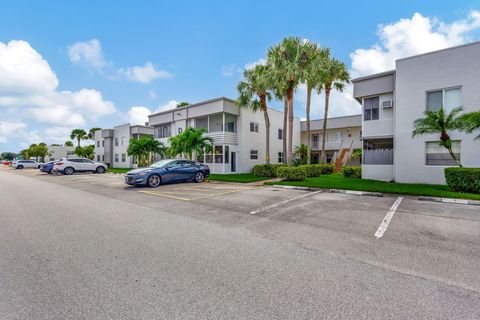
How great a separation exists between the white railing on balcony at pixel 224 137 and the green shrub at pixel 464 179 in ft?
51.1

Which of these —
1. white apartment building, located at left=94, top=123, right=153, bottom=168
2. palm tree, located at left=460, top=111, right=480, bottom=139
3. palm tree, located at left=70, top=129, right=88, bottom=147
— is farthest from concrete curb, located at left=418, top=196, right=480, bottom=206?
palm tree, located at left=70, top=129, right=88, bottom=147

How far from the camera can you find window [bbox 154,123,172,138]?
28.5 meters

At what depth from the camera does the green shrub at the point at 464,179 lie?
9578mm

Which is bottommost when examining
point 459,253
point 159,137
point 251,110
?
point 459,253

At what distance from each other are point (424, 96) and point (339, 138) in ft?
56.7

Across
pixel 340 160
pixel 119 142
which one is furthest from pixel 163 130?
pixel 340 160

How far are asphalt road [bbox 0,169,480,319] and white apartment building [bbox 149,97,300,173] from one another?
15772mm

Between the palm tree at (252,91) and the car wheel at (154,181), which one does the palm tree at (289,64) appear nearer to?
the palm tree at (252,91)

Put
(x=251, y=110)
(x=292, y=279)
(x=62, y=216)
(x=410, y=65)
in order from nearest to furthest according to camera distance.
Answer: (x=292, y=279) → (x=62, y=216) → (x=410, y=65) → (x=251, y=110)

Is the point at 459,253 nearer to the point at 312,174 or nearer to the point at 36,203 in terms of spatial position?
the point at 36,203

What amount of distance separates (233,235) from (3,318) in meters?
3.51

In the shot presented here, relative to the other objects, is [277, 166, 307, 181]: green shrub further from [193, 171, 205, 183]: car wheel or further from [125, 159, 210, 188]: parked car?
[193, 171, 205, 183]: car wheel

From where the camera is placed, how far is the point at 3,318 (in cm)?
245

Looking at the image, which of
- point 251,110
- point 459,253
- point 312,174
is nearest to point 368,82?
point 312,174
